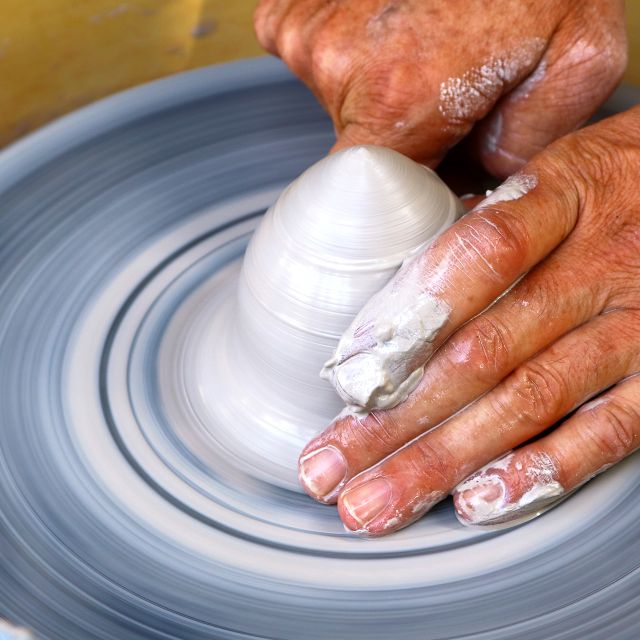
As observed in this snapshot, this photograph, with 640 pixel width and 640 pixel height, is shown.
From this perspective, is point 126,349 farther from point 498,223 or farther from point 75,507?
point 498,223

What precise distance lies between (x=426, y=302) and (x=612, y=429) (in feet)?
0.86

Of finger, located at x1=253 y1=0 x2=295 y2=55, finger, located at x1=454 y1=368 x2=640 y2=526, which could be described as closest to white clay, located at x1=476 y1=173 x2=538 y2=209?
finger, located at x1=454 y1=368 x2=640 y2=526

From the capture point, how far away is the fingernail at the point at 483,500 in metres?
0.98

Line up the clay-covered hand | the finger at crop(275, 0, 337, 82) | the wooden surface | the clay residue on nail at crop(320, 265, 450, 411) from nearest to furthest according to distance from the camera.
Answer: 1. the clay residue on nail at crop(320, 265, 450, 411)
2. the clay-covered hand
3. the finger at crop(275, 0, 337, 82)
4. the wooden surface

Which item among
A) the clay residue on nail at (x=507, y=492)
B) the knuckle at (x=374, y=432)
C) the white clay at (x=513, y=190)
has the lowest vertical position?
the clay residue on nail at (x=507, y=492)

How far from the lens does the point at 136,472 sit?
1.07 metres

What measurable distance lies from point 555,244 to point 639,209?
0.47 feet

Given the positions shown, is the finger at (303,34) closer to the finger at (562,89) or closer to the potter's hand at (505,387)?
the finger at (562,89)

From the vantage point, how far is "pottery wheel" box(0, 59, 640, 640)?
3.06 feet

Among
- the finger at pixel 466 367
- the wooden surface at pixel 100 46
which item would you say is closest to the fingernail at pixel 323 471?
the finger at pixel 466 367

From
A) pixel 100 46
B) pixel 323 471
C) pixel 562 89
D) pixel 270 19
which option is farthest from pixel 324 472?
pixel 100 46

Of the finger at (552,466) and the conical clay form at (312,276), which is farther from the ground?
the conical clay form at (312,276)

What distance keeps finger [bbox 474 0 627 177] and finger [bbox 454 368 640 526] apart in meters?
0.48

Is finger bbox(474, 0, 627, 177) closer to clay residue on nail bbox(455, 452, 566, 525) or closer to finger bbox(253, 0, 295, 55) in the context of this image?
finger bbox(253, 0, 295, 55)
